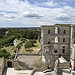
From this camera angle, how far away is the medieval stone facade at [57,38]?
2523cm

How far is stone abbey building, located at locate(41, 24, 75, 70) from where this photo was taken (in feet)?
82.5

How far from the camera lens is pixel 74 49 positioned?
72.7ft

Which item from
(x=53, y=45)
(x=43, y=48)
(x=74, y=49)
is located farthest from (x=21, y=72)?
(x=74, y=49)

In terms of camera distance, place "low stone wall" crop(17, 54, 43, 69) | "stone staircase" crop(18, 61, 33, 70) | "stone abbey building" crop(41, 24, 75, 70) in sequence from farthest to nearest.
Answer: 1. "stone abbey building" crop(41, 24, 75, 70)
2. "low stone wall" crop(17, 54, 43, 69)
3. "stone staircase" crop(18, 61, 33, 70)

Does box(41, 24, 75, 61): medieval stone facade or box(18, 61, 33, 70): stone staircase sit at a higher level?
box(41, 24, 75, 61): medieval stone facade

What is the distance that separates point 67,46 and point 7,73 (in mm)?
15402

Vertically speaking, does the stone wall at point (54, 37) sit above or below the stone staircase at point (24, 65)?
above

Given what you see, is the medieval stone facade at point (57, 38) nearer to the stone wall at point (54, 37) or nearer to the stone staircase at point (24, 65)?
the stone wall at point (54, 37)

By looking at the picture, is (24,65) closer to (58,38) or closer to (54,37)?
(54,37)

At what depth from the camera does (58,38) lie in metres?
25.9

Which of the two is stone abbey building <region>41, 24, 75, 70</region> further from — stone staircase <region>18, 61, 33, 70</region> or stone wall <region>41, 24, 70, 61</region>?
stone staircase <region>18, 61, 33, 70</region>

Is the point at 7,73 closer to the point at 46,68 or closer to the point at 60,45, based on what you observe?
the point at 46,68

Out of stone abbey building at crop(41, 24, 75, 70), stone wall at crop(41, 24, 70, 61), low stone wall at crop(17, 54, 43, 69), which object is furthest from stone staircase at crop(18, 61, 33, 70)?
stone wall at crop(41, 24, 70, 61)

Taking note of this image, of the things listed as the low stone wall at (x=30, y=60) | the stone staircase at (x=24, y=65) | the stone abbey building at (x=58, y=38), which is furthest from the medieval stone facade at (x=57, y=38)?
the stone staircase at (x=24, y=65)
